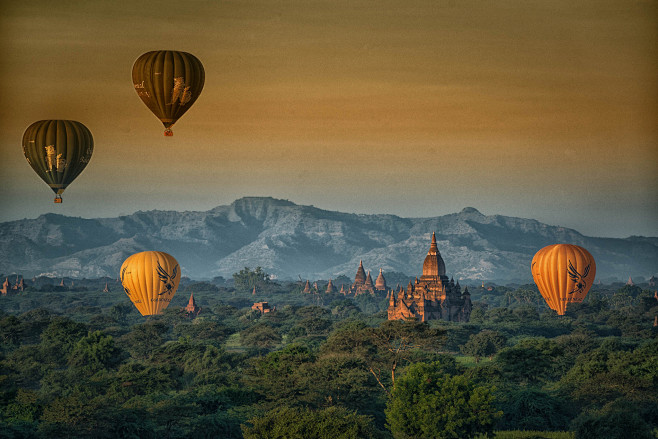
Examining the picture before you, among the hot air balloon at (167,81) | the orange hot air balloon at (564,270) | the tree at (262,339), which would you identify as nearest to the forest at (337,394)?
the hot air balloon at (167,81)

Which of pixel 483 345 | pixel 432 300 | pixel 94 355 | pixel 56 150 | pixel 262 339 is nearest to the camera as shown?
pixel 56 150

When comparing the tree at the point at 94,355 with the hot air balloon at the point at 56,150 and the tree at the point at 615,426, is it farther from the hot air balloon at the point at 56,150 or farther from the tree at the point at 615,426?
the tree at the point at 615,426

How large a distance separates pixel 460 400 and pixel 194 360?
44436mm

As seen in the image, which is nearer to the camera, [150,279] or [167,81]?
[167,81]

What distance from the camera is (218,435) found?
60.3 meters

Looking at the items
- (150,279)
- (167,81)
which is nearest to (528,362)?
(167,81)

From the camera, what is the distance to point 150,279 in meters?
140

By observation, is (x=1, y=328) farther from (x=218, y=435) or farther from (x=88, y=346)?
(x=218, y=435)

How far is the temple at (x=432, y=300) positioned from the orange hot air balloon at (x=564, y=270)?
18.5m

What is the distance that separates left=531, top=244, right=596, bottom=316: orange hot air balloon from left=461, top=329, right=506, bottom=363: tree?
12157 mm

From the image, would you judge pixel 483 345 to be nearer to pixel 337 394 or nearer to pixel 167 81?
pixel 337 394

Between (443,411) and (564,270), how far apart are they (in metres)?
88.6

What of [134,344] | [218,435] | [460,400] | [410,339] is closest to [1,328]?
[134,344]

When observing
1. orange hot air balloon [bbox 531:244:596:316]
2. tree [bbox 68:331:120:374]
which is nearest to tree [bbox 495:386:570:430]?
tree [bbox 68:331:120:374]
